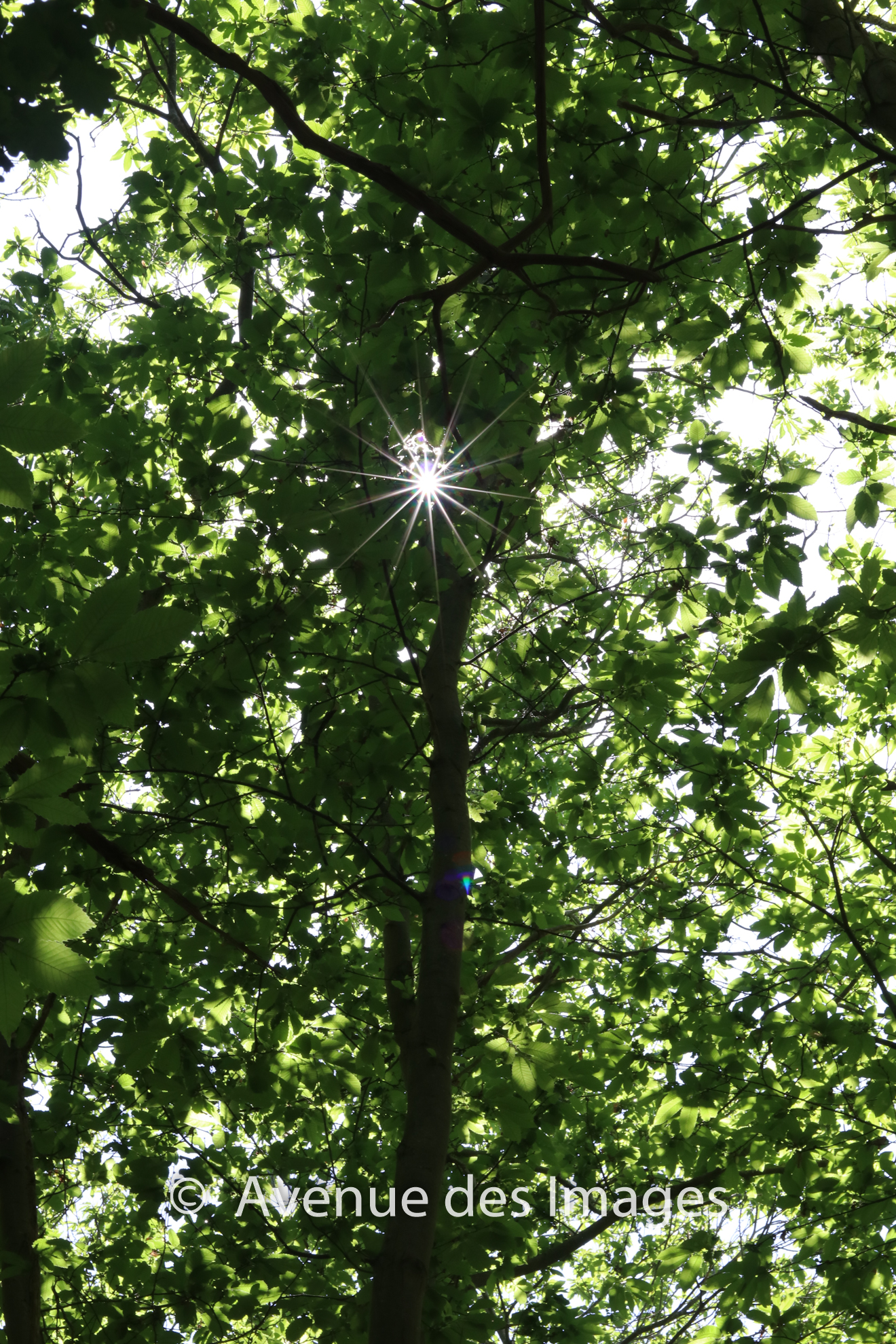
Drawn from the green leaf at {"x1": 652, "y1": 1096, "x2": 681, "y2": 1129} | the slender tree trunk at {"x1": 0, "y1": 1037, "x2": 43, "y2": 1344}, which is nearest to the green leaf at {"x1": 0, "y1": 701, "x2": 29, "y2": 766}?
the slender tree trunk at {"x1": 0, "y1": 1037, "x2": 43, "y2": 1344}

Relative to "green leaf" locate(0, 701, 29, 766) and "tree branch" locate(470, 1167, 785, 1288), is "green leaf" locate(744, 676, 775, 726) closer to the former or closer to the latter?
"green leaf" locate(0, 701, 29, 766)

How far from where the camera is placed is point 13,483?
1213 mm

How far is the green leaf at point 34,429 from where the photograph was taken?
1.17 metres

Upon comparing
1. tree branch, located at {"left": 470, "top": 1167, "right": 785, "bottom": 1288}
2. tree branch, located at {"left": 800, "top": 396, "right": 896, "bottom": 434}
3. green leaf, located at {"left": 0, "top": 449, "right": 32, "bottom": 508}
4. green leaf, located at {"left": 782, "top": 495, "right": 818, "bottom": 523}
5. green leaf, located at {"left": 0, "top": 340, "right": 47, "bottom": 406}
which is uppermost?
tree branch, located at {"left": 800, "top": 396, "right": 896, "bottom": 434}

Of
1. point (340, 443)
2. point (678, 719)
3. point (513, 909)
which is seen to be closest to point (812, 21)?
point (340, 443)

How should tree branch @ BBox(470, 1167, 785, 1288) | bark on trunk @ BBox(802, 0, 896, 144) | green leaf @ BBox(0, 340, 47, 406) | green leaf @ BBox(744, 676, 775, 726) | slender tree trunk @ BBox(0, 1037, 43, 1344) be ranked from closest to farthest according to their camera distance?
1. green leaf @ BBox(0, 340, 47, 406)
2. green leaf @ BBox(744, 676, 775, 726)
3. bark on trunk @ BBox(802, 0, 896, 144)
4. slender tree trunk @ BBox(0, 1037, 43, 1344)
5. tree branch @ BBox(470, 1167, 785, 1288)

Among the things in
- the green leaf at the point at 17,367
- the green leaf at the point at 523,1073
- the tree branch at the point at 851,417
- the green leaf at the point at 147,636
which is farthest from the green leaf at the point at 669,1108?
the green leaf at the point at 17,367

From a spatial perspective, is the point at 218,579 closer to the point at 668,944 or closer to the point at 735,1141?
the point at 735,1141

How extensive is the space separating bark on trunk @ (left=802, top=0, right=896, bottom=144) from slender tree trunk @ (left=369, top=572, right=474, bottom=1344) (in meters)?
1.89

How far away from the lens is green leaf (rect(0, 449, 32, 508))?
1.21 m

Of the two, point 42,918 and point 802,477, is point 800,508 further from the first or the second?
point 42,918

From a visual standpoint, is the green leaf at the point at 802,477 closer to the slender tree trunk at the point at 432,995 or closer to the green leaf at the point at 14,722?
the slender tree trunk at the point at 432,995

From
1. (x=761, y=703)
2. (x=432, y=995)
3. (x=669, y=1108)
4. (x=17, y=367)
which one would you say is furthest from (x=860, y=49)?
(x=669, y=1108)

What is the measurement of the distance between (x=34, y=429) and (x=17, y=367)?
8 cm
